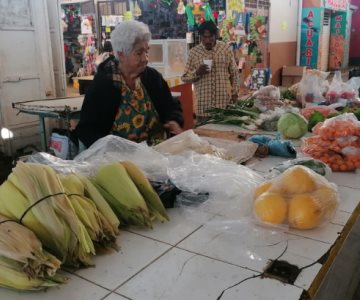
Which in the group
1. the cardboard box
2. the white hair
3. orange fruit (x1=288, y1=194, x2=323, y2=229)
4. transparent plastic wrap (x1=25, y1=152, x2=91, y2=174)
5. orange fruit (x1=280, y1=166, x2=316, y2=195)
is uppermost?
the white hair

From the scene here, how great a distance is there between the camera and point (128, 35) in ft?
7.17

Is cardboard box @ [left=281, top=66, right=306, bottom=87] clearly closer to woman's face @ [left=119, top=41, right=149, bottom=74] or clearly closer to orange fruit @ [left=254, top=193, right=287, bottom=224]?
woman's face @ [left=119, top=41, right=149, bottom=74]

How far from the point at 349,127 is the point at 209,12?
15.7ft

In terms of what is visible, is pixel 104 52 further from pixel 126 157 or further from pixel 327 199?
pixel 327 199

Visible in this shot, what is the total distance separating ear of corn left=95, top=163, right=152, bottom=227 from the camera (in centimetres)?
130

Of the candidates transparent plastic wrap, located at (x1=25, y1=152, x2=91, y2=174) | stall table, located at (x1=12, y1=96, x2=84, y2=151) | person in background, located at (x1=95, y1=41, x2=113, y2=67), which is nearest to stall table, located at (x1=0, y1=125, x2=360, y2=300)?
transparent plastic wrap, located at (x1=25, y1=152, x2=91, y2=174)

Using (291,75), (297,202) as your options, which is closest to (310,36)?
(291,75)

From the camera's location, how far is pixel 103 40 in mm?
7359

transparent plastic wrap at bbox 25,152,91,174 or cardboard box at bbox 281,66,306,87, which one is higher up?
transparent plastic wrap at bbox 25,152,91,174

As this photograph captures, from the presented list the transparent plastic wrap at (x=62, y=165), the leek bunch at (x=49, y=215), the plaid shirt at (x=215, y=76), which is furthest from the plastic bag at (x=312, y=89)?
the leek bunch at (x=49, y=215)

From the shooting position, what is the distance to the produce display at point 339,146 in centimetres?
181

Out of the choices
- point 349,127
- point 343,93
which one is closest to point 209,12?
point 343,93

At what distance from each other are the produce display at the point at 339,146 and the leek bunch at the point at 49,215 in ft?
4.06

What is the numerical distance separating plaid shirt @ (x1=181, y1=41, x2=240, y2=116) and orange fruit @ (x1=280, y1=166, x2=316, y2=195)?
327cm
